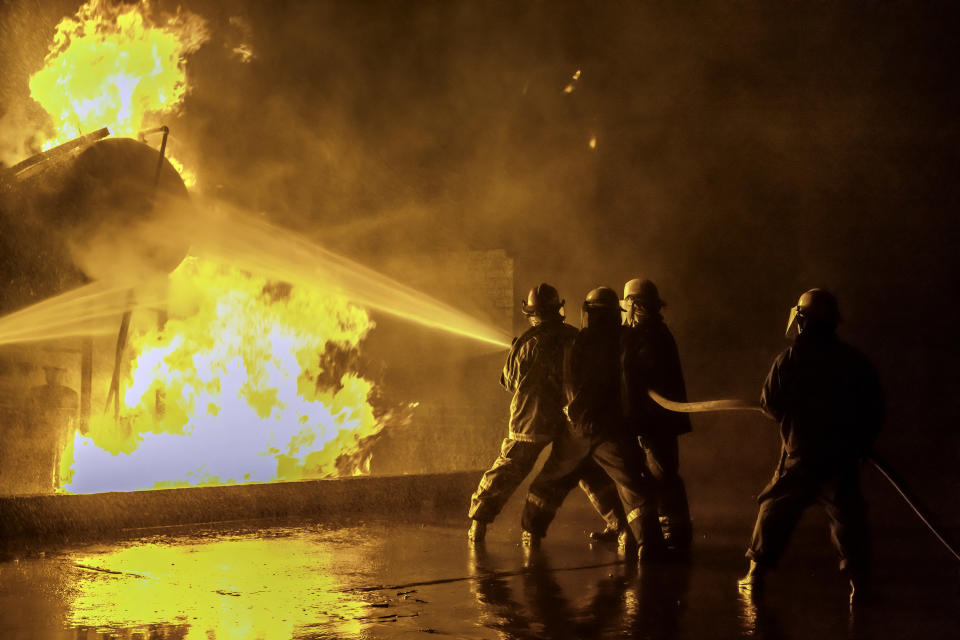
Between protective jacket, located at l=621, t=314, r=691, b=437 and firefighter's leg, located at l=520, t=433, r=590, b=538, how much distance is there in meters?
0.51

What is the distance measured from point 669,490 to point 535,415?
1.11 metres

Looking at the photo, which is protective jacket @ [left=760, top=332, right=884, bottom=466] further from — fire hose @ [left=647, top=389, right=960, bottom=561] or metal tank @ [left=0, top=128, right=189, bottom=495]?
metal tank @ [left=0, top=128, right=189, bottom=495]

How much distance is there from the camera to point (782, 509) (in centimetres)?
566

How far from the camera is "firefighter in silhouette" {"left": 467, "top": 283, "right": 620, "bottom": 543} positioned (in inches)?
288

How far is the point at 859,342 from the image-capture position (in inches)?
392

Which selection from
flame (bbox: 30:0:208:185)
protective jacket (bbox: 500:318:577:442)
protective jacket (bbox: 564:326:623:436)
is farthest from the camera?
flame (bbox: 30:0:208:185)

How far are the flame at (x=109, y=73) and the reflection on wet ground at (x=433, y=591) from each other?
202 inches

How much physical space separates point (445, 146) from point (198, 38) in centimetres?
330

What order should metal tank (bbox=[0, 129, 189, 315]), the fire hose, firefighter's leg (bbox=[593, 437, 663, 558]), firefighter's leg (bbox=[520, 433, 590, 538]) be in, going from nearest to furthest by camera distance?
the fire hose, firefighter's leg (bbox=[593, 437, 663, 558]), firefighter's leg (bbox=[520, 433, 590, 538]), metal tank (bbox=[0, 129, 189, 315])

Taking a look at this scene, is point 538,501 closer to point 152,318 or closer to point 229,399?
point 229,399

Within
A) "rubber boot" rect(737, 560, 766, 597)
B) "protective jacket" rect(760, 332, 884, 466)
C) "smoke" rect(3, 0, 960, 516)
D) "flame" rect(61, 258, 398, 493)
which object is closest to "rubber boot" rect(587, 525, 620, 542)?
"rubber boot" rect(737, 560, 766, 597)

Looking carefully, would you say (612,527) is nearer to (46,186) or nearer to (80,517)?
(80,517)

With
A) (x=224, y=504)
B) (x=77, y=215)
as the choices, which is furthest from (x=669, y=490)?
(x=77, y=215)

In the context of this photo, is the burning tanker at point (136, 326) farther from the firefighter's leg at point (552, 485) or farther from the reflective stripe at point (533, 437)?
the firefighter's leg at point (552, 485)
